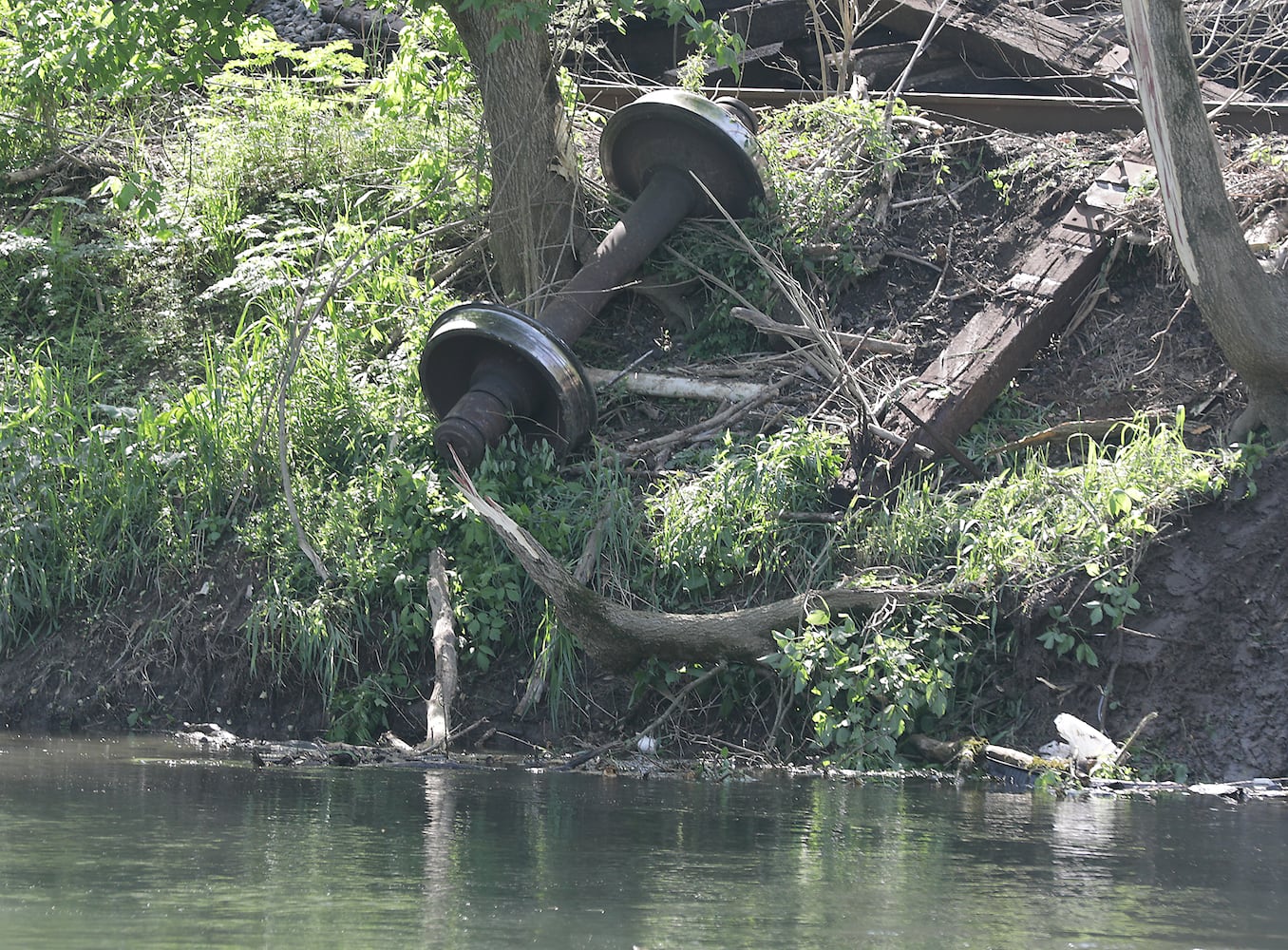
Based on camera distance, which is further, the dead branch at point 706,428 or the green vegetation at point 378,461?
the dead branch at point 706,428

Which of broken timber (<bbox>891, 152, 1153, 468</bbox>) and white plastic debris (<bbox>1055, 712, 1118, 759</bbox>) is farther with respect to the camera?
broken timber (<bbox>891, 152, 1153, 468</bbox>)

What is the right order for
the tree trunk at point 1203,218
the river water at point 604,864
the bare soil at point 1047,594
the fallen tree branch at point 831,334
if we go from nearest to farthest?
1. the river water at point 604,864
2. the bare soil at point 1047,594
3. the tree trunk at point 1203,218
4. the fallen tree branch at point 831,334

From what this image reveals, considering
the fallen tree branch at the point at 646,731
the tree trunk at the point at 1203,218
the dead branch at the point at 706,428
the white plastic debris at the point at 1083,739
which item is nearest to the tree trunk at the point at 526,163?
the dead branch at the point at 706,428

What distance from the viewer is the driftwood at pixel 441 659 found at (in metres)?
6.48

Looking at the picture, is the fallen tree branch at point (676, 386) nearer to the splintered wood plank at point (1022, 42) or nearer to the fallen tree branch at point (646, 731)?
the fallen tree branch at point (646, 731)

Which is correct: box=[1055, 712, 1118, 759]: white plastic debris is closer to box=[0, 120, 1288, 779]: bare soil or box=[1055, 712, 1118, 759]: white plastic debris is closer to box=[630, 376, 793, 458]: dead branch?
box=[0, 120, 1288, 779]: bare soil

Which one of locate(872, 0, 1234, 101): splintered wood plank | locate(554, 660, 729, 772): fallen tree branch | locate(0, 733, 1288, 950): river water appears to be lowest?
locate(0, 733, 1288, 950): river water

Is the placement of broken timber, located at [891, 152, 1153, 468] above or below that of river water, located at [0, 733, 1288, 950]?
above

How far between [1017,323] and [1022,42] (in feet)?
12.4

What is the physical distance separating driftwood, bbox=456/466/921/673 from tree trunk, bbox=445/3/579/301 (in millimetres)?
2509

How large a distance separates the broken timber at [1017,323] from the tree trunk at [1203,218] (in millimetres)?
1233

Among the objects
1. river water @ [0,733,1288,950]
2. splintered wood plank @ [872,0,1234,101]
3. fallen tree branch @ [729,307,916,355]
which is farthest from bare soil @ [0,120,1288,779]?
splintered wood plank @ [872,0,1234,101]

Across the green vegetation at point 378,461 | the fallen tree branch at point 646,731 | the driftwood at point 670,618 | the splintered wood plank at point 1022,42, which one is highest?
the splintered wood plank at point 1022,42

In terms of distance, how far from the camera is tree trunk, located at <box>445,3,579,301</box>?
8781 millimetres
